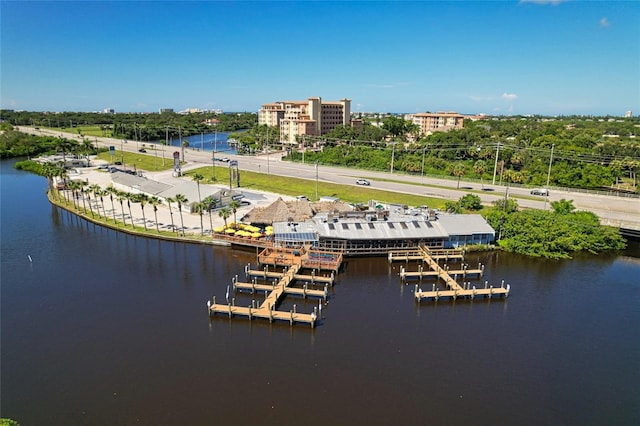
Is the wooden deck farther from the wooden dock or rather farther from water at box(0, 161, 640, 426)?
the wooden dock

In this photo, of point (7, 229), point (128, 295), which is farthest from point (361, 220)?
point (7, 229)

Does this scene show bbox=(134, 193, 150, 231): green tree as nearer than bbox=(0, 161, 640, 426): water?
No

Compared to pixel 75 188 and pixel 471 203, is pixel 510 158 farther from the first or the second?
pixel 75 188

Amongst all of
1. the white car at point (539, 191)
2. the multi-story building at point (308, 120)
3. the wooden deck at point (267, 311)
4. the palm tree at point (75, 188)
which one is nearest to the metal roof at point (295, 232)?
the wooden deck at point (267, 311)

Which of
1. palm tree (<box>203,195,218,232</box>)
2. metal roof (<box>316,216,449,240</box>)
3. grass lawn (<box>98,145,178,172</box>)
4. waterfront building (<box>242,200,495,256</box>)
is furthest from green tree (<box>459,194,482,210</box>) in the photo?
grass lawn (<box>98,145,178,172</box>)

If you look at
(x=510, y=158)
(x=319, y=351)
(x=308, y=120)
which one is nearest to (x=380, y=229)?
(x=319, y=351)
